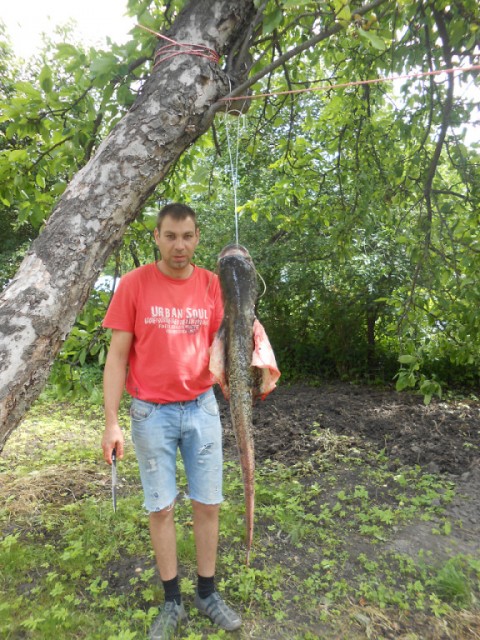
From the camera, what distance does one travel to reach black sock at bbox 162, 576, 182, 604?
2445 millimetres

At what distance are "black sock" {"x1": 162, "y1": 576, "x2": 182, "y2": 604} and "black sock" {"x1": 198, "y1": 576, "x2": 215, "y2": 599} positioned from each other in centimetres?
13

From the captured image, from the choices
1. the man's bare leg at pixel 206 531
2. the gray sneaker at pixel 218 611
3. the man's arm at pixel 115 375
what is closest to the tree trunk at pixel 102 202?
the man's arm at pixel 115 375

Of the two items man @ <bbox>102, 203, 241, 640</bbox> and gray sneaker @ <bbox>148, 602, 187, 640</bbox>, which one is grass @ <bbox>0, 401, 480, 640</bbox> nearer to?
gray sneaker @ <bbox>148, 602, 187, 640</bbox>

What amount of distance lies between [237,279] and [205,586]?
1.75m

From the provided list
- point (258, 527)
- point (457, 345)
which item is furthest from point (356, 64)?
point (258, 527)

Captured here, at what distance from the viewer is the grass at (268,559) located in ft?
8.30

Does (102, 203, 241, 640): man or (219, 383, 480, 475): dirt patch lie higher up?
(102, 203, 241, 640): man

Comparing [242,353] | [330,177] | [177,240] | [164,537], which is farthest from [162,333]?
[330,177]

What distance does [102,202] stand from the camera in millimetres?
2078

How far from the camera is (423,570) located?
290cm

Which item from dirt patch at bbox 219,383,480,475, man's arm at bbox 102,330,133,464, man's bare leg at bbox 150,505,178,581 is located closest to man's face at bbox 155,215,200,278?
man's arm at bbox 102,330,133,464

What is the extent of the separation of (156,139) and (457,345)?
334 cm

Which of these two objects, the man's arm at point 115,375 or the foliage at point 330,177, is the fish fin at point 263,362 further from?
the foliage at point 330,177

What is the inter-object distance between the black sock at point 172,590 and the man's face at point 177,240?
5.16 ft
